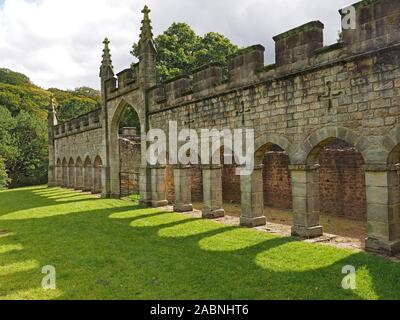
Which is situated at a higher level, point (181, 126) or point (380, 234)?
point (181, 126)

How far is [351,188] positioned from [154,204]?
24.8 feet

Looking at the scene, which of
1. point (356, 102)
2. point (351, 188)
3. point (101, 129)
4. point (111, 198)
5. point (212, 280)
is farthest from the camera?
point (101, 129)

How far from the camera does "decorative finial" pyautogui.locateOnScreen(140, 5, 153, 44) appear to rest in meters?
15.3

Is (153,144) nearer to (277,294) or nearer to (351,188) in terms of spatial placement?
(351,188)

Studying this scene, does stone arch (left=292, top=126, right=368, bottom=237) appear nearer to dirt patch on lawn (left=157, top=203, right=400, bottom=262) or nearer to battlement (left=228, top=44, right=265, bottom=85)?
dirt patch on lawn (left=157, top=203, right=400, bottom=262)

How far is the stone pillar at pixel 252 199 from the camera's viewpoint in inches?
409

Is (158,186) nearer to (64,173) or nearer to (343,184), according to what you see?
(343,184)

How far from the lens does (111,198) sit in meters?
18.9

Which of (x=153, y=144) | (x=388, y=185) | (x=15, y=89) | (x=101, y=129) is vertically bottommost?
(x=388, y=185)

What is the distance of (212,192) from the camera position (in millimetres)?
11898

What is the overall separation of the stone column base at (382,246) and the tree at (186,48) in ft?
70.3

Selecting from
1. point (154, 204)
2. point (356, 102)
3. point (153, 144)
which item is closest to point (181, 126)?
point (153, 144)

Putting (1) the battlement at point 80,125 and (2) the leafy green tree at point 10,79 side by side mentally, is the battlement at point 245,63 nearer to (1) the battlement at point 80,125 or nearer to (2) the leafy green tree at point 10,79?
(1) the battlement at point 80,125
